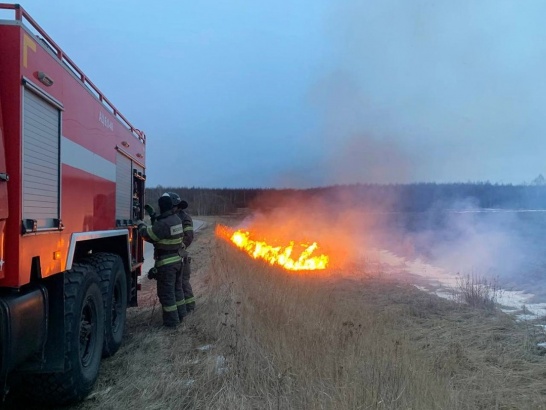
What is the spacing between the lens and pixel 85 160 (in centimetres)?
434

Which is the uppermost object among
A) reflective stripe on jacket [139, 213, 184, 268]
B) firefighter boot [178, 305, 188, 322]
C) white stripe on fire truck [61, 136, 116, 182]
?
white stripe on fire truck [61, 136, 116, 182]

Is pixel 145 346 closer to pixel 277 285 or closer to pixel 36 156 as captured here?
pixel 36 156

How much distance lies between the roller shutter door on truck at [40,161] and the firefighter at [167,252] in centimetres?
259

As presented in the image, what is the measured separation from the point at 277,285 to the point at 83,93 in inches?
225

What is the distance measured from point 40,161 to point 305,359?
3114 millimetres

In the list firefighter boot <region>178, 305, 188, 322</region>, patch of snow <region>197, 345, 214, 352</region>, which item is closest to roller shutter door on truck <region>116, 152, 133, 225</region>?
firefighter boot <region>178, 305, 188, 322</region>

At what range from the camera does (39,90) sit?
3.16 meters

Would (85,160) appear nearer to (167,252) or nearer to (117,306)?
(117,306)

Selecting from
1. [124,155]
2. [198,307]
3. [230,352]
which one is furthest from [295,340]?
[124,155]

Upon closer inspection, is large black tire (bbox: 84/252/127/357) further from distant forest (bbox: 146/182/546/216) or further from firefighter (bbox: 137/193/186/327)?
distant forest (bbox: 146/182/546/216)

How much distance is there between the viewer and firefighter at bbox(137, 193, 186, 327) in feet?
19.9

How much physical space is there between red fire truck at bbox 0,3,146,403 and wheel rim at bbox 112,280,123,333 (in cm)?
4

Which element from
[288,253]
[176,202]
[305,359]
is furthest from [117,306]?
[288,253]

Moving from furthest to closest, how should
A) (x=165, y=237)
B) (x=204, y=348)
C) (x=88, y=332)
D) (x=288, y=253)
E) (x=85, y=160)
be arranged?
(x=288, y=253), (x=165, y=237), (x=204, y=348), (x=85, y=160), (x=88, y=332)
